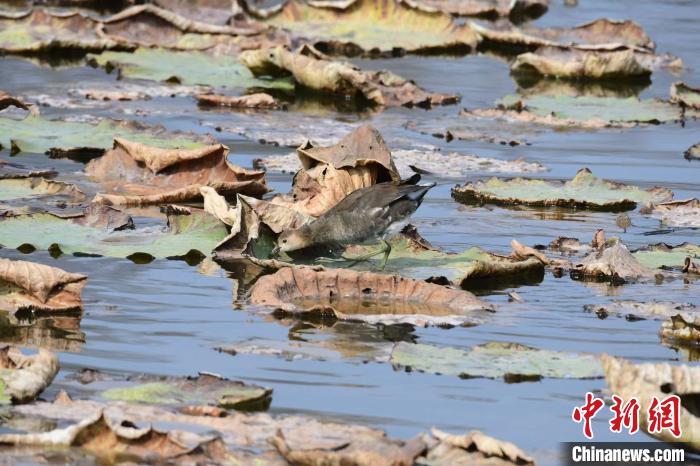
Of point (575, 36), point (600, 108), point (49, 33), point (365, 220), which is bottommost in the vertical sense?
point (365, 220)

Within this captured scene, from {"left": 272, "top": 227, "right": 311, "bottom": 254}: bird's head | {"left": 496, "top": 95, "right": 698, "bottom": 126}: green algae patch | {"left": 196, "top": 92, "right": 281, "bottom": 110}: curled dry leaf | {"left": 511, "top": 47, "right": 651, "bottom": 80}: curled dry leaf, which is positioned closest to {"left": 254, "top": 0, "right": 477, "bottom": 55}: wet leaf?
{"left": 511, "top": 47, "right": 651, "bottom": 80}: curled dry leaf

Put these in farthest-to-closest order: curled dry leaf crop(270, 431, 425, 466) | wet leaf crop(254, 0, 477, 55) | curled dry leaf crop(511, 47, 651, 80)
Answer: wet leaf crop(254, 0, 477, 55) → curled dry leaf crop(511, 47, 651, 80) → curled dry leaf crop(270, 431, 425, 466)

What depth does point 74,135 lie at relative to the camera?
333 inches

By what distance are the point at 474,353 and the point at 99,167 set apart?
11.9 ft

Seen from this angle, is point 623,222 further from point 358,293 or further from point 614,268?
point 358,293

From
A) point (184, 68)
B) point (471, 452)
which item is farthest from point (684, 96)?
point (471, 452)

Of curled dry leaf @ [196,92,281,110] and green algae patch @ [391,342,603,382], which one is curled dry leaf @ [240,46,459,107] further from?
green algae patch @ [391,342,603,382]

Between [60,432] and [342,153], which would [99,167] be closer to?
[342,153]

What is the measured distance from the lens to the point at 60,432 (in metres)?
3.84

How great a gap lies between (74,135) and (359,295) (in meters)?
3.44

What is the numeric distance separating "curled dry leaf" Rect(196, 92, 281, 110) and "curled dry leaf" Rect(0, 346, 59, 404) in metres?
5.73

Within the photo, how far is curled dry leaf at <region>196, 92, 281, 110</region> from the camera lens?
33.0 ft

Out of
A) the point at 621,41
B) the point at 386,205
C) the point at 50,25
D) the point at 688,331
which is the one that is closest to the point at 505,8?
the point at 621,41

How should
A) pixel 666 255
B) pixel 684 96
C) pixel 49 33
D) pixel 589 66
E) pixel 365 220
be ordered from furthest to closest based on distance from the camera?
pixel 49 33, pixel 589 66, pixel 684 96, pixel 666 255, pixel 365 220
